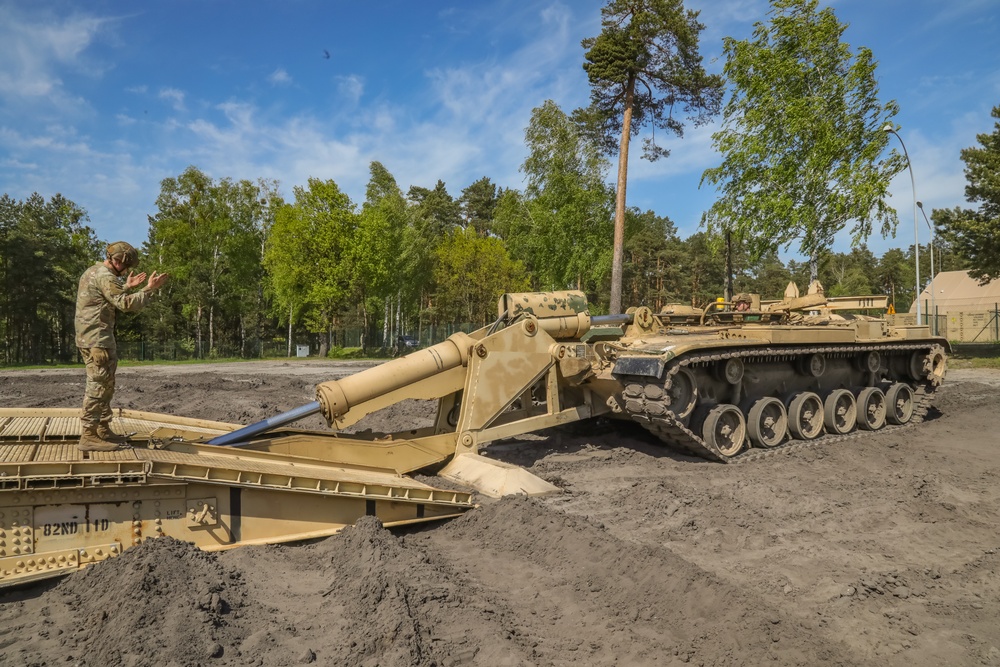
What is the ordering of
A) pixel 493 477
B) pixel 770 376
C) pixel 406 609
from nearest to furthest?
pixel 406 609 < pixel 493 477 < pixel 770 376

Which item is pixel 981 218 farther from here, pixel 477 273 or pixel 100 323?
pixel 100 323

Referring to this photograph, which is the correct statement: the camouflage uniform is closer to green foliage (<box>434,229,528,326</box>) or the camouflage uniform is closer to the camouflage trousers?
the camouflage trousers

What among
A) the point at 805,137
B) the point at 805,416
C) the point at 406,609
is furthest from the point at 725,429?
the point at 805,137

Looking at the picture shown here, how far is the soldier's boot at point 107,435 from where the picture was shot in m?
5.06

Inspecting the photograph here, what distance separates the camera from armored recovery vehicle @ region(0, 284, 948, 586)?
436 cm

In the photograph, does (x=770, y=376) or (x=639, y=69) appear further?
(x=639, y=69)

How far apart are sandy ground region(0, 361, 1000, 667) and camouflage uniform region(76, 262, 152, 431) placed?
135 cm

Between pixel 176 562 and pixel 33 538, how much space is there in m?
0.90

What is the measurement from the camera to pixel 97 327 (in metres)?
4.95

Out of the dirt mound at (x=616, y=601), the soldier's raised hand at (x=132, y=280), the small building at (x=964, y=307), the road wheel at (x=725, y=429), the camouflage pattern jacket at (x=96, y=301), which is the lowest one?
the dirt mound at (x=616, y=601)

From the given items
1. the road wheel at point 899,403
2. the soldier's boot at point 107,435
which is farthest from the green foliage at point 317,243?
the soldier's boot at point 107,435

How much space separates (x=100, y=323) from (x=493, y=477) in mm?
3612

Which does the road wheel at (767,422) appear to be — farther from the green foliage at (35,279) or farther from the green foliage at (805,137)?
the green foliage at (35,279)

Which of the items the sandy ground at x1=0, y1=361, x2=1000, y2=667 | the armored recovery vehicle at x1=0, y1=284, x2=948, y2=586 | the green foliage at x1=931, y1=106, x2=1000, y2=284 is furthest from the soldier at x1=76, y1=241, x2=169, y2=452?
the green foliage at x1=931, y1=106, x2=1000, y2=284
